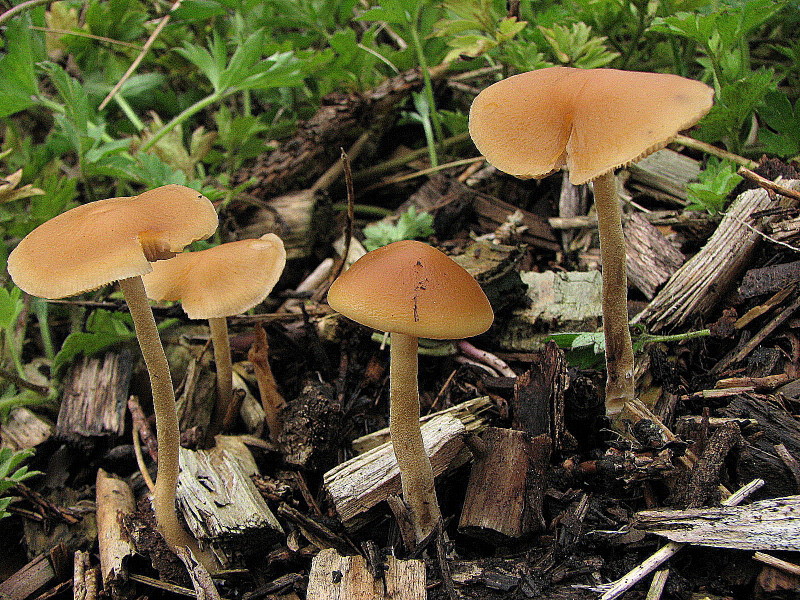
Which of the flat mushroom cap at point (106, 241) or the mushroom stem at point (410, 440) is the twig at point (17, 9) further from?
the mushroom stem at point (410, 440)

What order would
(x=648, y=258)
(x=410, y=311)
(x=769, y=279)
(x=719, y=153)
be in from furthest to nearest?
(x=719, y=153)
(x=648, y=258)
(x=769, y=279)
(x=410, y=311)

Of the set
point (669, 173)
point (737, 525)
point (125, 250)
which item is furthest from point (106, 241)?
point (669, 173)

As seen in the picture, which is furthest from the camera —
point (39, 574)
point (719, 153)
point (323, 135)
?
point (323, 135)

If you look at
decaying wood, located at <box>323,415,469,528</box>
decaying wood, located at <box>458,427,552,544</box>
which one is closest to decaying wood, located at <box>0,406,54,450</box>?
decaying wood, located at <box>323,415,469,528</box>

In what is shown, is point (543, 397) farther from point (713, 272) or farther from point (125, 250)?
point (125, 250)

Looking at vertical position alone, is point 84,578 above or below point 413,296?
below

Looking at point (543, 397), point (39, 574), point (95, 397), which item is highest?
point (543, 397)

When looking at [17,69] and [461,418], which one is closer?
[461,418]

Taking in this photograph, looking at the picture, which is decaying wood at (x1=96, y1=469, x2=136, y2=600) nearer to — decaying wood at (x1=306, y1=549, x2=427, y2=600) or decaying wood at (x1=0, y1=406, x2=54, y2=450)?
decaying wood at (x1=0, y1=406, x2=54, y2=450)
